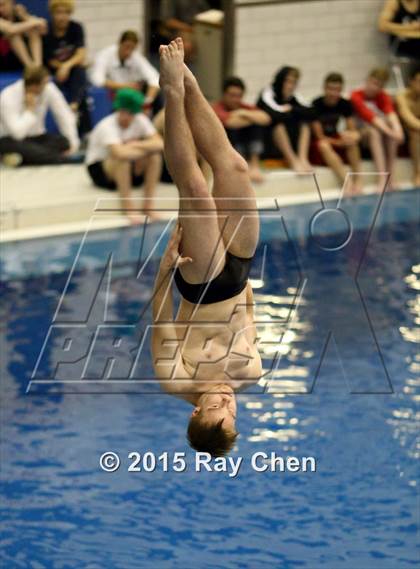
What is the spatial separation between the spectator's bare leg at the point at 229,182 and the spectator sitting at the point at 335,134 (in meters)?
7.41

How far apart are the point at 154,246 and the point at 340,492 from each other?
4.44 meters

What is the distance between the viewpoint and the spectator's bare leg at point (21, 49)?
12.4m

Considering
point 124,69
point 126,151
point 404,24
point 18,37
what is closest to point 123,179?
point 126,151

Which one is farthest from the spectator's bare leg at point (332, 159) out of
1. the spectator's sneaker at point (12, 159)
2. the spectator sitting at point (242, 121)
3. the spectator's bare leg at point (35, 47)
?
the spectator's sneaker at point (12, 159)

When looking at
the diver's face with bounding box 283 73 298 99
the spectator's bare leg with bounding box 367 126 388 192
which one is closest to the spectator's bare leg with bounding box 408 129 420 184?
the spectator's bare leg with bounding box 367 126 388 192

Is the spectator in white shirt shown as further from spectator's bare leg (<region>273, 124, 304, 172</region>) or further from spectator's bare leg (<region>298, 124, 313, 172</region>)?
→ spectator's bare leg (<region>298, 124, 313, 172</region>)

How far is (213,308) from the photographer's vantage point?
19.9 ft

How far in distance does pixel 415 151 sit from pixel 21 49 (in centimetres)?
417

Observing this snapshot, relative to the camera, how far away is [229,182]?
6.09m

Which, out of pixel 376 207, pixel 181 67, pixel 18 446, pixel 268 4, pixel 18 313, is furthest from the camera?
pixel 268 4

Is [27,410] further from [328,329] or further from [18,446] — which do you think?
[328,329]

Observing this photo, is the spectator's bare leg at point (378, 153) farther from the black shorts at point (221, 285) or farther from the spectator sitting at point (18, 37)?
the black shorts at point (221, 285)

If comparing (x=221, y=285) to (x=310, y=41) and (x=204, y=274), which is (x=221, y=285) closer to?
(x=204, y=274)

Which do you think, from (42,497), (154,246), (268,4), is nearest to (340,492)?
(42,497)
